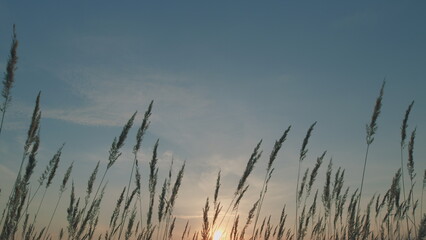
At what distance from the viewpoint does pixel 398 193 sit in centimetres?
509

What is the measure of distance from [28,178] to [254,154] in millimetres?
2850

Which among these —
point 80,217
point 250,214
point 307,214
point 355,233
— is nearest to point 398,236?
point 355,233

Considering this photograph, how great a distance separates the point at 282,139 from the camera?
5.15 meters

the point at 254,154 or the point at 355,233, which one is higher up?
the point at 254,154

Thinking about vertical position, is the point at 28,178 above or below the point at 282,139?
below

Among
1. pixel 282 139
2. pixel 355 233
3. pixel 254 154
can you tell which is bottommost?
pixel 355 233

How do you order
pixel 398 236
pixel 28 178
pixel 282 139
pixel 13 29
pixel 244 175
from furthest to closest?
pixel 398 236, pixel 282 139, pixel 244 175, pixel 28 178, pixel 13 29

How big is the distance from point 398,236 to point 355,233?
1.05 m

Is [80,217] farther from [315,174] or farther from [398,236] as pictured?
[398,236]

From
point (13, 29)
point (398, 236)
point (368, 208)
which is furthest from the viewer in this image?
point (368, 208)

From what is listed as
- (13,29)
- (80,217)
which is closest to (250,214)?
(80,217)

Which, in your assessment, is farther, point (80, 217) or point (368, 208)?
point (368, 208)

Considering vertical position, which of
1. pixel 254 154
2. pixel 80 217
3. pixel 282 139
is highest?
pixel 282 139

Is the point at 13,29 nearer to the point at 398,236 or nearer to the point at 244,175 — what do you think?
the point at 244,175
